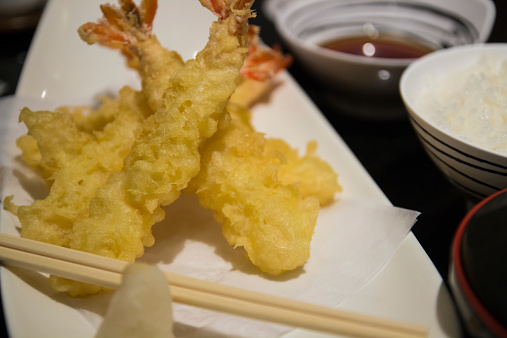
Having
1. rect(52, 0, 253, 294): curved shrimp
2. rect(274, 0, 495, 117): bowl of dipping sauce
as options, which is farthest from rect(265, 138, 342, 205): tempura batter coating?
rect(274, 0, 495, 117): bowl of dipping sauce

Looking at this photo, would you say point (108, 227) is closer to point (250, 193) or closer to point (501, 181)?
point (250, 193)

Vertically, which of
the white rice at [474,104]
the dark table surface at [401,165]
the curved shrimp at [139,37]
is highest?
the curved shrimp at [139,37]

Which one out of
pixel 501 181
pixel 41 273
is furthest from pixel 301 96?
pixel 41 273

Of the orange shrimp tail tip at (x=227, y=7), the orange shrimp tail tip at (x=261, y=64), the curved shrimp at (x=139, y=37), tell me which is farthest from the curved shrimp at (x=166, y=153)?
the orange shrimp tail tip at (x=261, y=64)

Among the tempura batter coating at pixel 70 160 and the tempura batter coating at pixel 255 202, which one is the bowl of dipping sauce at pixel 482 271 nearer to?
the tempura batter coating at pixel 255 202

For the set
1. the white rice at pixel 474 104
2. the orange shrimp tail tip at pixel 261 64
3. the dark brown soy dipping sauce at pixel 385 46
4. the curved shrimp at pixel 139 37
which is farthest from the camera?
the dark brown soy dipping sauce at pixel 385 46

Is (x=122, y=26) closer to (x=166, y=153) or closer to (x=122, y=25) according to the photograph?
(x=122, y=25)
